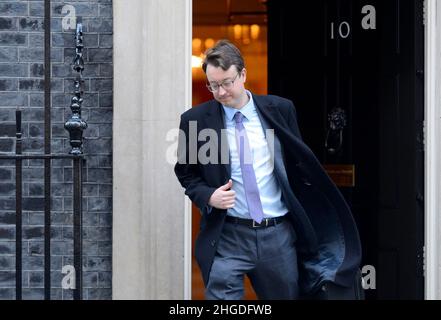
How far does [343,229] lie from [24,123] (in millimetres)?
2043

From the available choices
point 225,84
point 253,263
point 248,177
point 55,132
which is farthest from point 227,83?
point 55,132

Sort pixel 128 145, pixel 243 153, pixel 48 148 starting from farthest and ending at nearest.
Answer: pixel 128 145, pixel 48 148, pixel 243 153

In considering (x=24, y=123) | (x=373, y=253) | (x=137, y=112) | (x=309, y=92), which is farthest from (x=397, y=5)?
(x=24, y=123)

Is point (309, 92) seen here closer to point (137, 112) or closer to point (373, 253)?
point (373, 253)

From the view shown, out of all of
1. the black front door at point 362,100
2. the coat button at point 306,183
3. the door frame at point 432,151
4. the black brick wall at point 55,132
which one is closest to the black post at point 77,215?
the black brick wall at point 55,132

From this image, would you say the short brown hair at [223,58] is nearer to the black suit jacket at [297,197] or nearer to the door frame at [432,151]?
the black suit jacket at [297,197]

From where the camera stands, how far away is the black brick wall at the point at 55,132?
17.4 ft

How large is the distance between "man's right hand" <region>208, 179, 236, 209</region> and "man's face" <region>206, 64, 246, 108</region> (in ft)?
1.40

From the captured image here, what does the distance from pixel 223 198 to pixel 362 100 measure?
107 inches

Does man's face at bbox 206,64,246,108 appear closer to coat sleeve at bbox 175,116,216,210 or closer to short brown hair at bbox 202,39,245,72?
short brown hair at bbox 202,39,245,72

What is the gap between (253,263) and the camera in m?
4.36

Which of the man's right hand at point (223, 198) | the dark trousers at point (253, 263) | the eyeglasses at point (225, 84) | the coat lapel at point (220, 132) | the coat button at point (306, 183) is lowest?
the dark trousers at point (253, 263)

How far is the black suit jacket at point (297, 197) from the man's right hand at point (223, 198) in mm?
58

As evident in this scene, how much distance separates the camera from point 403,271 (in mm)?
6258
